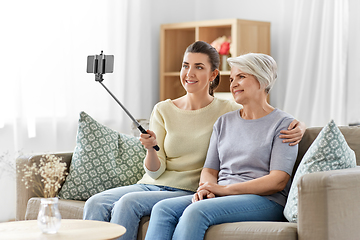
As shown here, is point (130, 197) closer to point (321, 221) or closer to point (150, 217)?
point (150, 217)

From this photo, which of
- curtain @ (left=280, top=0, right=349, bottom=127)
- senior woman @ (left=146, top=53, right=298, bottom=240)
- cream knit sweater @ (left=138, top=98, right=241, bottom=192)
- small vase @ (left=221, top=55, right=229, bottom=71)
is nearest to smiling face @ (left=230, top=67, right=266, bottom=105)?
senior woman @ (left=146, top=53, right=298, bottom=240)

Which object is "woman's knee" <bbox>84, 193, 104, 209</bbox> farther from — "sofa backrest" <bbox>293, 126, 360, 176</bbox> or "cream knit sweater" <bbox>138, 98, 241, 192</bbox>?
"sofa backrest" <bbox>293, 126, 360, 176</bbox>

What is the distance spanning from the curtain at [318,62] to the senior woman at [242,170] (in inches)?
61.4

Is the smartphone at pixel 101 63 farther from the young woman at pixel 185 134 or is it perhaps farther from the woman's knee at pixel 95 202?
the woman's knee at pixel 95 202

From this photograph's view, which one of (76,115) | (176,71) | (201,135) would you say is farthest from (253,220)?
(176,71)

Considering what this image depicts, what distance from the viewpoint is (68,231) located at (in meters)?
1.65

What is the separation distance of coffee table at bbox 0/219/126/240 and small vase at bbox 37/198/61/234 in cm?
2

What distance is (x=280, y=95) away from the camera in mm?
3984

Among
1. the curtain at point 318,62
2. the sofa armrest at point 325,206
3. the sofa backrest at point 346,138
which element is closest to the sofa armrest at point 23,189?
the sofa backrest at point 346,138

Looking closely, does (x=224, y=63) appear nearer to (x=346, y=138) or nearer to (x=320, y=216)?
(x=346, y=138)

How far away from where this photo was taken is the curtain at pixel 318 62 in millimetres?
3531

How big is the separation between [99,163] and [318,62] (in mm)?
1946

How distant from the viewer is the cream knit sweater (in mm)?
2279

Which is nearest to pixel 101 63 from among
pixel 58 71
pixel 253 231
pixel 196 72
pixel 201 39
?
pixel 196 72
